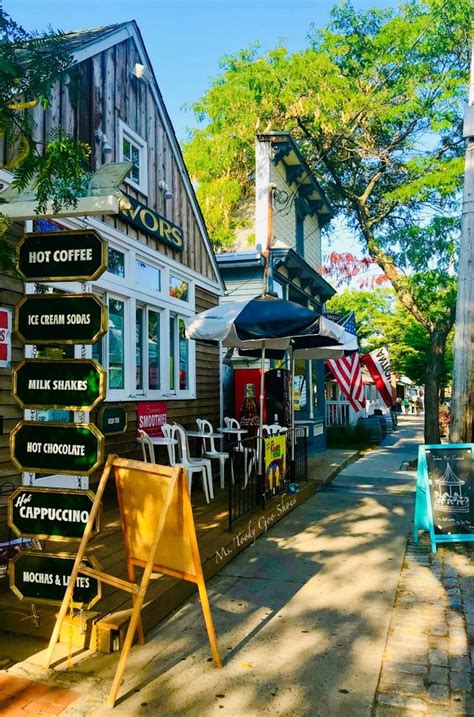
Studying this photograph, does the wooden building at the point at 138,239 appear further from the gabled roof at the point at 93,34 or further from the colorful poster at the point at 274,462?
the colorful poster at the point at 274,462

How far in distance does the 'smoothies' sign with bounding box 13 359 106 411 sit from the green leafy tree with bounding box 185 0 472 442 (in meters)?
10.1

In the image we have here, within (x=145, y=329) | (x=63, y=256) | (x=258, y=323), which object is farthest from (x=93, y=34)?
(x=63, y=256)

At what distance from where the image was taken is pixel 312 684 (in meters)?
3.25

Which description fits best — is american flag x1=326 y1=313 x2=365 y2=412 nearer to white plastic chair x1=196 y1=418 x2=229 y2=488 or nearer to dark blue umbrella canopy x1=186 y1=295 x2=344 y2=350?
white plastic chair x1=196 y1=418 x2=229 y2=488

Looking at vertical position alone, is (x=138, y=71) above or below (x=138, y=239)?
above

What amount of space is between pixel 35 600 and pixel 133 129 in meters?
6.59

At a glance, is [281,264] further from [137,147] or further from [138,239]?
[138,239]

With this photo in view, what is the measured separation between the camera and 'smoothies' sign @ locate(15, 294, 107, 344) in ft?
12.3

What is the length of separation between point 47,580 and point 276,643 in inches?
61.0

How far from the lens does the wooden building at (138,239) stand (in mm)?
6980

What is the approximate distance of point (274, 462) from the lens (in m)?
7.62

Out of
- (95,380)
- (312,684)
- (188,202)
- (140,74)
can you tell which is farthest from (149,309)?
(312,684)

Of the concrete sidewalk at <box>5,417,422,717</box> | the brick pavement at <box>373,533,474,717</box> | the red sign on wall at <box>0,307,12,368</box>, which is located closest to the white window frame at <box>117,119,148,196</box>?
the red sign on wall at <box>0,307,12,368</box>

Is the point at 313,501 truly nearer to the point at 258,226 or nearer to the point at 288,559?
the point at 288,559
